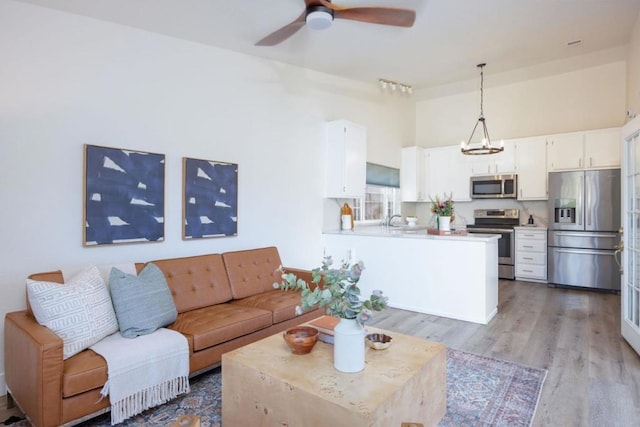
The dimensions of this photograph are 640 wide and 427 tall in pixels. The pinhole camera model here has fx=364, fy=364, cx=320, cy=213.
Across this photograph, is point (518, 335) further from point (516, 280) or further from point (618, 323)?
point (516, 280)

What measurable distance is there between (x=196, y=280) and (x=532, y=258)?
17.5 ft

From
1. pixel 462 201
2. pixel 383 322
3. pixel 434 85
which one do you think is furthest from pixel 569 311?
pixel 434 85

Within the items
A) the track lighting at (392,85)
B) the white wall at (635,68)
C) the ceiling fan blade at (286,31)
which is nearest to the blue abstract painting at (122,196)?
the ceiling fan blade at (286,31)

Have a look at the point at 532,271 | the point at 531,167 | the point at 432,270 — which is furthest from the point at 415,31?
the point at 532,271

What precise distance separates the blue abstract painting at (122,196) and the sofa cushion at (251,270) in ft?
2.22

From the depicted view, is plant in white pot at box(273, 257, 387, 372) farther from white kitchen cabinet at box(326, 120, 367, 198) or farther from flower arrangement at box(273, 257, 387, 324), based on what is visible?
white kitchen cabinet at box(326, 120, 367, 198)

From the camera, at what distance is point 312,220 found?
478 cm

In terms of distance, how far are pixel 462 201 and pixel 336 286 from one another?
5.81 meters

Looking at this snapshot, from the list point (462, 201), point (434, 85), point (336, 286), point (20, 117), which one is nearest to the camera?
point (336, 286)

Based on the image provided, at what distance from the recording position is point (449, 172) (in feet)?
22.5

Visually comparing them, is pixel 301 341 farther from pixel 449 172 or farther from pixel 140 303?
pixel 449 172

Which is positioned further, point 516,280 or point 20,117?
point 516,280

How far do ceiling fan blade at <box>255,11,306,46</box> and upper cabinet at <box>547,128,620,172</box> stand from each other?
4.86 metres

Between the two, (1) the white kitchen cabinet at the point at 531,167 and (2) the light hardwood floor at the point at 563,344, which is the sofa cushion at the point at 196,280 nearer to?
(2) the light hardwood floor at the point at 563,344
